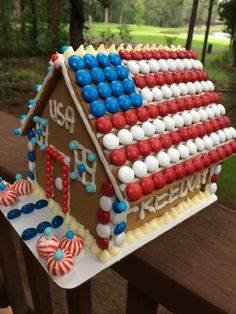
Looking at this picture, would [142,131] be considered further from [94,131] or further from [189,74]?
[189,74]

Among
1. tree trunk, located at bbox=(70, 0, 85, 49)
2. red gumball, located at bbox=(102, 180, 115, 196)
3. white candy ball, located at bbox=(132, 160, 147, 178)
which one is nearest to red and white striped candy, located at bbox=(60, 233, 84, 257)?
red gumball, located at bbox=(102, 180, 115, 196)

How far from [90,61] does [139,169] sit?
353 mm

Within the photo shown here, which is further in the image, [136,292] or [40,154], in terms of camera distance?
[40,154]

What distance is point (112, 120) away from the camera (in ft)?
3.08

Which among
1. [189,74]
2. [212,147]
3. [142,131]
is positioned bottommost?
[212,147]

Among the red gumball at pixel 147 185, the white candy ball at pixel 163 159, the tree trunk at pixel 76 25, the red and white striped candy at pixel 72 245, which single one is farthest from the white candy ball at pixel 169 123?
the tree trunk at pixel 76 25

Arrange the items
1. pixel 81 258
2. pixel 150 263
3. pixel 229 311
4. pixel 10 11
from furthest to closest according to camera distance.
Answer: pixel 10 11 → pixel 81 258 → pixel 150 263 → pixel 229 311

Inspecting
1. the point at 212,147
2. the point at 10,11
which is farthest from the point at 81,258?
the point at 10,11

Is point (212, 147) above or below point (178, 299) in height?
above

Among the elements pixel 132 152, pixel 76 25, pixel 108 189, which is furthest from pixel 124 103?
pixel 76 25

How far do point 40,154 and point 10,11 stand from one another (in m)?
10.2

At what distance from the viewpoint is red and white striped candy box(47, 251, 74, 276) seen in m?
0.93

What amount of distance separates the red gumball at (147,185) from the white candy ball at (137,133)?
0.12 metres

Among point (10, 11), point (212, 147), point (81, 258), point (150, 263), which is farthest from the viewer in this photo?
point (10, 11)
